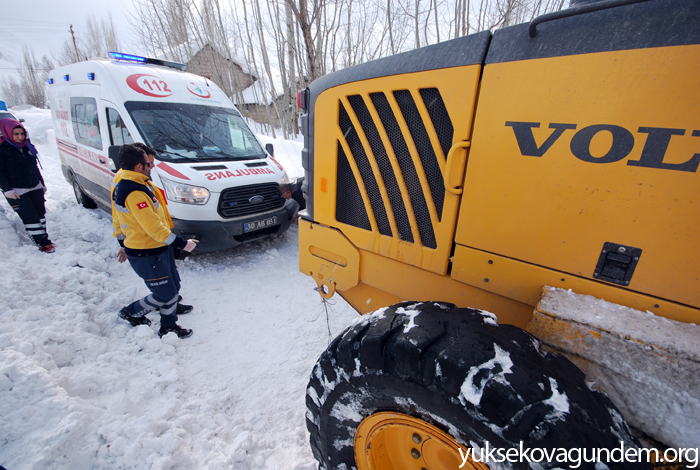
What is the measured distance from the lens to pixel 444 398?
3.80ft

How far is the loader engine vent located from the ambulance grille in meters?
2.73

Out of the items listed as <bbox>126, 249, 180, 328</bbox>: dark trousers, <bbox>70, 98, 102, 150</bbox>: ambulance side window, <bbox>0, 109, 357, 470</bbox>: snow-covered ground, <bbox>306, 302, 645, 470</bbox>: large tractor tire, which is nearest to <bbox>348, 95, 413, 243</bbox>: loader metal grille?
<bbox>306, 302, 645, 470</bbox>: large tractor tire

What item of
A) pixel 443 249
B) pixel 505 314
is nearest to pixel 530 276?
pixel 505 314

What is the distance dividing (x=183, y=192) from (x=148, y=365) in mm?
2230

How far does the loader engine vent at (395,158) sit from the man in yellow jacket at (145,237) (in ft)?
6.16

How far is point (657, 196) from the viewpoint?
1.07 m

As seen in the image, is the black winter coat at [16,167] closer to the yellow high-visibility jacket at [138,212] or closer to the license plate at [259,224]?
the yellow high-visibility jacket at [138,212]

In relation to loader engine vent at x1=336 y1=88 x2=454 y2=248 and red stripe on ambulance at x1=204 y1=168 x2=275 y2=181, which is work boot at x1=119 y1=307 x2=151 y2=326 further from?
→ loader engine vent at x1=336 y1=88 x2=454 y2=248

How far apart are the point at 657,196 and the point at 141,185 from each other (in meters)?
3.38

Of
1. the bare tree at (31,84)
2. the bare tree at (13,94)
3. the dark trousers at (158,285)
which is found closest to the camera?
the dark trousers at (158,285)

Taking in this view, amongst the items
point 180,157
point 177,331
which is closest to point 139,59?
point 180,157

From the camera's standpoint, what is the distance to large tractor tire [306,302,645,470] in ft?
3.26

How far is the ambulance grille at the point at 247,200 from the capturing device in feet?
14.0

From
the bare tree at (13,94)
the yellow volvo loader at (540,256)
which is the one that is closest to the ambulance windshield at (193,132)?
the yellow volvo loader at (540,256)
